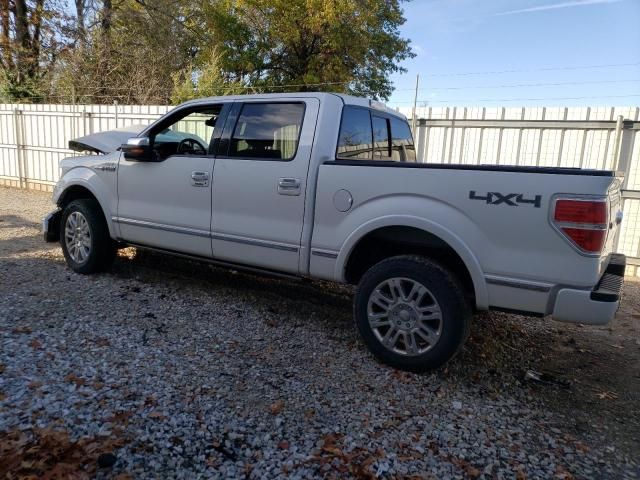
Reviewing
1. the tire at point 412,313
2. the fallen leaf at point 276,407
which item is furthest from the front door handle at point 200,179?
the fallen leaf at point 276,407

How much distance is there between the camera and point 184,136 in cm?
534

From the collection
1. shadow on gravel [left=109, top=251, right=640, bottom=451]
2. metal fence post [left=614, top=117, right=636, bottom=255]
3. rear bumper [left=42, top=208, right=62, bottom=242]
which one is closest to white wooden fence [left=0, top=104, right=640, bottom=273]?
metal fence post [left=614, top=117, right=636, bottom=255]

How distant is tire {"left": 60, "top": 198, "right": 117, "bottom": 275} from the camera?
537cm

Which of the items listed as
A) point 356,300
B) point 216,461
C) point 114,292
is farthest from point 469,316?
point 114,292

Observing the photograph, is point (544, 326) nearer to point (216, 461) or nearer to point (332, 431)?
point (332, 431)

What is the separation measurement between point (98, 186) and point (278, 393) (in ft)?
11.1

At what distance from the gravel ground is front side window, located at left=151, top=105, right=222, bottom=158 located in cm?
146

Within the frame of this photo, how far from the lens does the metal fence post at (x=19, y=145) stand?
1306 centimetres

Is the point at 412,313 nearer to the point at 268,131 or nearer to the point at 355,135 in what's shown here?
the point at 355,135

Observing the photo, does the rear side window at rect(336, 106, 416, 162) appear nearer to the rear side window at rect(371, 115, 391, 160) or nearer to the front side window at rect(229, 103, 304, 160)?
the rear side window at rect(371, 115, 391, 160)

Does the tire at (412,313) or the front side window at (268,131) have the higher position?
the front side window at (268,131)

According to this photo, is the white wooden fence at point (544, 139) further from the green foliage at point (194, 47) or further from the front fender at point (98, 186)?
the green foliage at point (194, 47)

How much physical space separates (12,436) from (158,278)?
317 cm

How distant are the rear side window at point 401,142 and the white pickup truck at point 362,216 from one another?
27 millimetres
